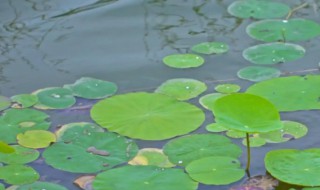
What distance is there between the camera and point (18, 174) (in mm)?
1798

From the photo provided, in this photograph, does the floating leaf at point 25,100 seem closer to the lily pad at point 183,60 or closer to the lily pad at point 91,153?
the lily pad at point 91,153

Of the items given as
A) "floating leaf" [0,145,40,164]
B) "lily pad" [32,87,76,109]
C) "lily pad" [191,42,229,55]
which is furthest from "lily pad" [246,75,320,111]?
"floating leaf" [0,145,40,164]

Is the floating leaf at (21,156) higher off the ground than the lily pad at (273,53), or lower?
lower

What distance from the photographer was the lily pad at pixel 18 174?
1.78m

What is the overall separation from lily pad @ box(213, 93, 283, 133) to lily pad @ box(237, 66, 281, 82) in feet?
1.38

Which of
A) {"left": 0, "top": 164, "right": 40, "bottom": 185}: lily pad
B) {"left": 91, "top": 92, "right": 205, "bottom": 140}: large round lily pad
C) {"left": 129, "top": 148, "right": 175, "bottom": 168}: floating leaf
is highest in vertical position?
{"left": 91, "top": 92, "right": 205, "bottom": 140}: large round lily pad

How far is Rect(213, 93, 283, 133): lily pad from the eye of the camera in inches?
68.5

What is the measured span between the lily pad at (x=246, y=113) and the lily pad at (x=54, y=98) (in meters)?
0.49

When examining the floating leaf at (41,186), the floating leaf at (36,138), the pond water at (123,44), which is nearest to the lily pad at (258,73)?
the pond water at (123,44)

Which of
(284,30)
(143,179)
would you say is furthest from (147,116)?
(284,30)

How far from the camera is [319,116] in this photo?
6.69 feet

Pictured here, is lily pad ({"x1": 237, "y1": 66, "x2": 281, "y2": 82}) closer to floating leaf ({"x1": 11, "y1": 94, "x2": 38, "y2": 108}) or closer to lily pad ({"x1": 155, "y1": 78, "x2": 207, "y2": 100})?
lily pad ({"x1": 155, "y1": 78, "x2": 207, "y2": 100})

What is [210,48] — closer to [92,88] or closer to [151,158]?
[92,88]

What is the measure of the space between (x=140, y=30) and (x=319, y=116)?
74cm
